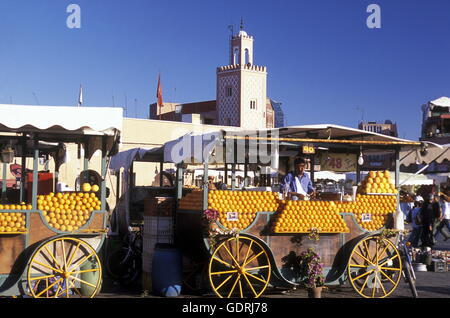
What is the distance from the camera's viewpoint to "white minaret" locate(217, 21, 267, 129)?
69375 millimetres

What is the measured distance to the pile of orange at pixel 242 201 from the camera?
27.0 ft

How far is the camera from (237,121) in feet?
226

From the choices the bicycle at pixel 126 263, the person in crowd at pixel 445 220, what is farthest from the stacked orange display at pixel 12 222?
the person in crowd at pixel 445 220

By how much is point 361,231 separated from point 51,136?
460 centimetres

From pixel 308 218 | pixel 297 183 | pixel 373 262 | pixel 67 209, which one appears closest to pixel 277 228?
Answer: pixel 308 218

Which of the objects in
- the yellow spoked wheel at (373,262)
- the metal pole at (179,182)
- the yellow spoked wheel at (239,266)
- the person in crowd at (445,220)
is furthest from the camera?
the person in crowd at (445,220)

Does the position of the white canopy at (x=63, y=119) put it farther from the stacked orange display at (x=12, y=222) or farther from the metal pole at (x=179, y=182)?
the metal pole at (x=179, y=182)

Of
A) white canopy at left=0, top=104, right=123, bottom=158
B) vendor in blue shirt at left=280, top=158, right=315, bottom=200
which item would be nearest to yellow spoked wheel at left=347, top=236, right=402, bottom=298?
vendor in blue shirt at left=280, top=158, right=315, bottom=200

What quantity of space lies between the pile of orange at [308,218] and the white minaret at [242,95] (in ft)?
194

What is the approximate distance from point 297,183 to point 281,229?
46.8 inches

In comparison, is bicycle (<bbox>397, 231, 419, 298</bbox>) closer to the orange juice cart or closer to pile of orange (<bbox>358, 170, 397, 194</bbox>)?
the orange juice cart

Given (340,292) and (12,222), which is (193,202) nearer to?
(12,222)

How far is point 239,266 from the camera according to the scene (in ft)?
26.5

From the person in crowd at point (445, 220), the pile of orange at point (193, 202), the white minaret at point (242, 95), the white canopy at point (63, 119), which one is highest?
the white minaret at point (242, 95)
